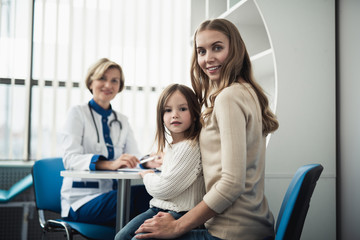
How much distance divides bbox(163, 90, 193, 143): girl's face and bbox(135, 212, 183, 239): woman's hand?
1.24ft

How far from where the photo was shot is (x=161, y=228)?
1.07 meters

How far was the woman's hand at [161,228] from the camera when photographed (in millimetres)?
1062

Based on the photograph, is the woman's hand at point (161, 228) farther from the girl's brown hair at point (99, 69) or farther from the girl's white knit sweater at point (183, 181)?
the girl's brown hair at point (99, 69)

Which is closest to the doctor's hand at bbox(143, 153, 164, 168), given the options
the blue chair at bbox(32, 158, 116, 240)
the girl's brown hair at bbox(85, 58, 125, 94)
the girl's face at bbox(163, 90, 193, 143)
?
the blue chair at bbox(32, 158, 116, 240)

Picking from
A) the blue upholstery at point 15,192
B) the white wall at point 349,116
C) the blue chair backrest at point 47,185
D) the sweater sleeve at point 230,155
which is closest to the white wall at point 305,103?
the white wall at point 349,116

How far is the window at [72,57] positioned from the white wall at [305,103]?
5.24ft

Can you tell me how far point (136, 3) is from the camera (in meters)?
3.61

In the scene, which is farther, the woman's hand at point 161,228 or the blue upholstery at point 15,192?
the blue upholstery at point 15,192

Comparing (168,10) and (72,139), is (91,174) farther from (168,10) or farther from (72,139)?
(168,10)

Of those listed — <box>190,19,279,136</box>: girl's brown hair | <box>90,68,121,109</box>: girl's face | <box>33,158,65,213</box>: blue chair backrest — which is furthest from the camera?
<box>90,68,121,109</box>: girl's face

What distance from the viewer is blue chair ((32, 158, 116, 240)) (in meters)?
1.84

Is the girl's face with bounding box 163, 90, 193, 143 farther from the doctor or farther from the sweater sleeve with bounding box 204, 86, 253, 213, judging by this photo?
the doctor

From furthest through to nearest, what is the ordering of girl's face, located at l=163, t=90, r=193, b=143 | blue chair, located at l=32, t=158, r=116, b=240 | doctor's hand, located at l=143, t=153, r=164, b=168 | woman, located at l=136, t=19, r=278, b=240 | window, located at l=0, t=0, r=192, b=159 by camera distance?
window, located at l=0, t=0, r=192, b=159
doctor's hand, located at l=143, t=153, r=164, b=168
blue chair, located at l=32, t=158, r=116, b=240
girl's face, located at l=163, t=90, r=193, b=143
woman, located at l=136, t=19, r=278, b=240

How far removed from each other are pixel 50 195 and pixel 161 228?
1.29 m
